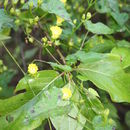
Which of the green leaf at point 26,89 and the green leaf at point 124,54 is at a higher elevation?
the green leaf at point 26,89

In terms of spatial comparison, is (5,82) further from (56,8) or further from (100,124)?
(100,124)

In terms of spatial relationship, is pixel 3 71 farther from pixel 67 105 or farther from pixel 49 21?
pixel 67 105

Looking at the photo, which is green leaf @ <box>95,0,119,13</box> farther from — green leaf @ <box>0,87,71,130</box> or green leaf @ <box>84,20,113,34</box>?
green leaf @ <box>0,87,71,130</box>

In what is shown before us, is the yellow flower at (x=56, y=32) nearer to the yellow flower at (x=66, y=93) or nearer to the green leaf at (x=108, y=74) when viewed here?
the green leaf at (x=108, y=74)

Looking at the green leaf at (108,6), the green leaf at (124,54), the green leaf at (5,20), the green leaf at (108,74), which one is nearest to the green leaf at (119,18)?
the green leaf at (108,6)

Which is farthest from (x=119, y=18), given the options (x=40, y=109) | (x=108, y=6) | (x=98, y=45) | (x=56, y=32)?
(x=40, y=109)

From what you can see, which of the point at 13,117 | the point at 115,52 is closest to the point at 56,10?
the point at 115,52

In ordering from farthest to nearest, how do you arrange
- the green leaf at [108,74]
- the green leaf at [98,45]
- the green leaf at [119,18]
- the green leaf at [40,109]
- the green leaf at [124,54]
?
the green leaf at [119,18]
the green leaf at [98,45]
the green leaf at [124,54]
the green leaf at [108,74]
the green leaf at [40,109]
